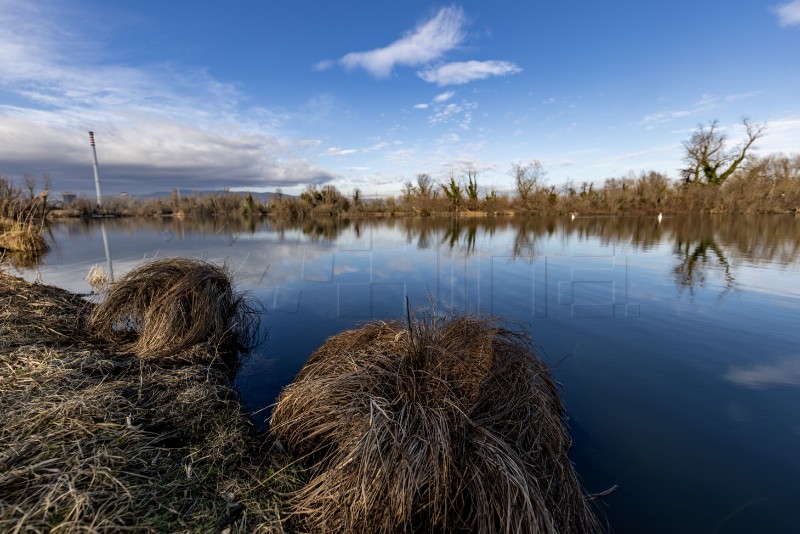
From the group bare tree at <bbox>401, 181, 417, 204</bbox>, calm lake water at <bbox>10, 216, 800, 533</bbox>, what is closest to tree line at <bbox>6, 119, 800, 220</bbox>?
bare tree at <bbox>401, 181, 417, 204</bbox>

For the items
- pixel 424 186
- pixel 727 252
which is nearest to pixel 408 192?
pixel 424 186

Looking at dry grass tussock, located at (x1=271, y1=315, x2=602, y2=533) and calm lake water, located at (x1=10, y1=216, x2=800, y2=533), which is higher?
dry grass tussock, located at (x1=271, y1=315, x2=602, y2=533)

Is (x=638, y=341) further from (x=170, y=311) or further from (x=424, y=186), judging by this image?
(x=424, y=186)

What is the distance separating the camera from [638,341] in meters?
7.27

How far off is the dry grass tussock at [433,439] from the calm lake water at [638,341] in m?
1.06

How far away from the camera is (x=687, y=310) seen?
897 cm

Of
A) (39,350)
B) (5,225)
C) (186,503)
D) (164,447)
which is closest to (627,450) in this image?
(186,503)

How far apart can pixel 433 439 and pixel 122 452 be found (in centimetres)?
262

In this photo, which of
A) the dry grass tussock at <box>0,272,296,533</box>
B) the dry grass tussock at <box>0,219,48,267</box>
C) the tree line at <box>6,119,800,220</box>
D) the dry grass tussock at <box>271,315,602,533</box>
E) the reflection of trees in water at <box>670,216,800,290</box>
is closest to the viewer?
the dry grass tussock at <box>0,272,296,533</box>

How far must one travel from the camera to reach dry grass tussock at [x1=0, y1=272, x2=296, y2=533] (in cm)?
228

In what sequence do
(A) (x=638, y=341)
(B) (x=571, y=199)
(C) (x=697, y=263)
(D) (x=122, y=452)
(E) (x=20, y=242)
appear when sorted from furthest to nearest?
(B) (x=571, y=199) < (E) (x=20, y=242) < (C) (x=697, y=263) < (A) (x=638, y=341) < (D) (x=122, y=452)

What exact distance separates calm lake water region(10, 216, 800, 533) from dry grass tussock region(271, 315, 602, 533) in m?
1.06

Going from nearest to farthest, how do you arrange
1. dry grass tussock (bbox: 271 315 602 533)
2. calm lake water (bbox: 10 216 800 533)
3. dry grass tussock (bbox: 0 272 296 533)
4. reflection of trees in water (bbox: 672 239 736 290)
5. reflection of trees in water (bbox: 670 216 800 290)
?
dry grass tussock (bbox: 0 272 296 533) < dry grass tussock (bbox: 271 315 602 533) < calm lake water (bbox: 10 216 800 533) < reflection of trees in water (bbox: 672 239 736 290) < reflection of trees in water (bbox: 670 216 800 290)

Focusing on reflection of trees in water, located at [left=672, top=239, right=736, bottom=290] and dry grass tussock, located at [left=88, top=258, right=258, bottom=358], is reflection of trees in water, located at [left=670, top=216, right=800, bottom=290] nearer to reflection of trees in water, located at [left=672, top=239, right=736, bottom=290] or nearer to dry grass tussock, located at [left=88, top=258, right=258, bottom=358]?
reflection of trees in water, located at [left=672, top=239, right=736, bottom=290]
